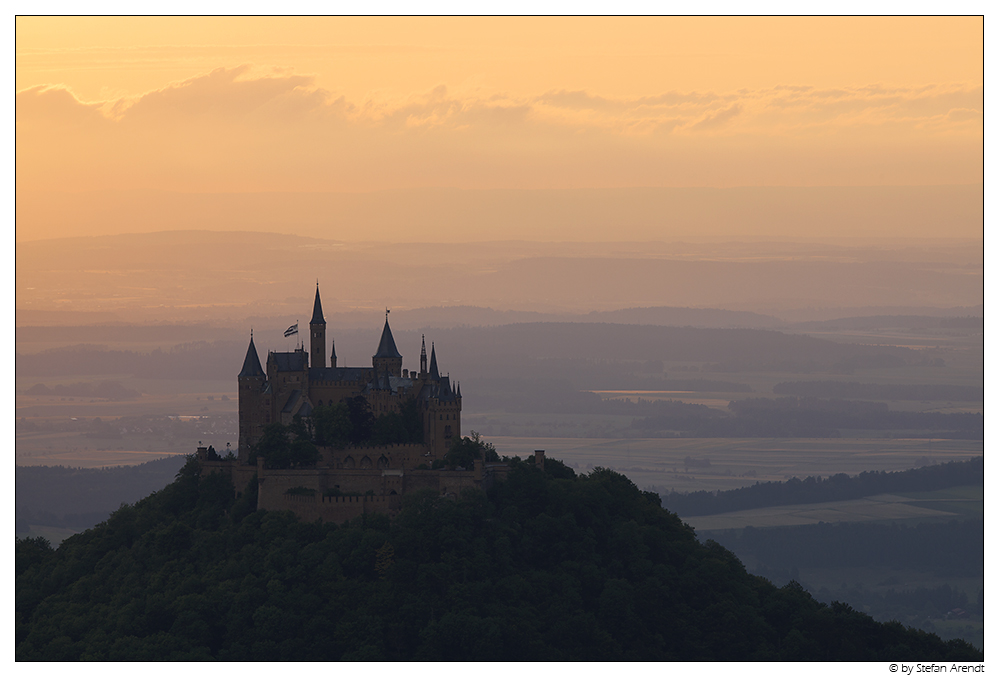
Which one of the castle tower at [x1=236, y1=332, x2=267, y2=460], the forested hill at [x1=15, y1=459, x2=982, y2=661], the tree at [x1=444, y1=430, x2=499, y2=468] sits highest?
the castle tower at [x1=236, y1=332, x2=267, y2=460]

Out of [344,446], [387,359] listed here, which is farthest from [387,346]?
[344,446]

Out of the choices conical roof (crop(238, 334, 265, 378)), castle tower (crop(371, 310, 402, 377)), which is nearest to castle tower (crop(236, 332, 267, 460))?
conical roof (crop(238, 334, 265, 378))

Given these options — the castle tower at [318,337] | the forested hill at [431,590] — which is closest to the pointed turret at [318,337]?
the castle tower at [318,337]

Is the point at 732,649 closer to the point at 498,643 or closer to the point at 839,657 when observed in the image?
the point at 839,657

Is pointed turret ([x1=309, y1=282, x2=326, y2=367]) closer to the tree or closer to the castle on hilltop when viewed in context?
the castle on hilltop

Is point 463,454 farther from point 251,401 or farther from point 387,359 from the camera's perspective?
point 251,401
